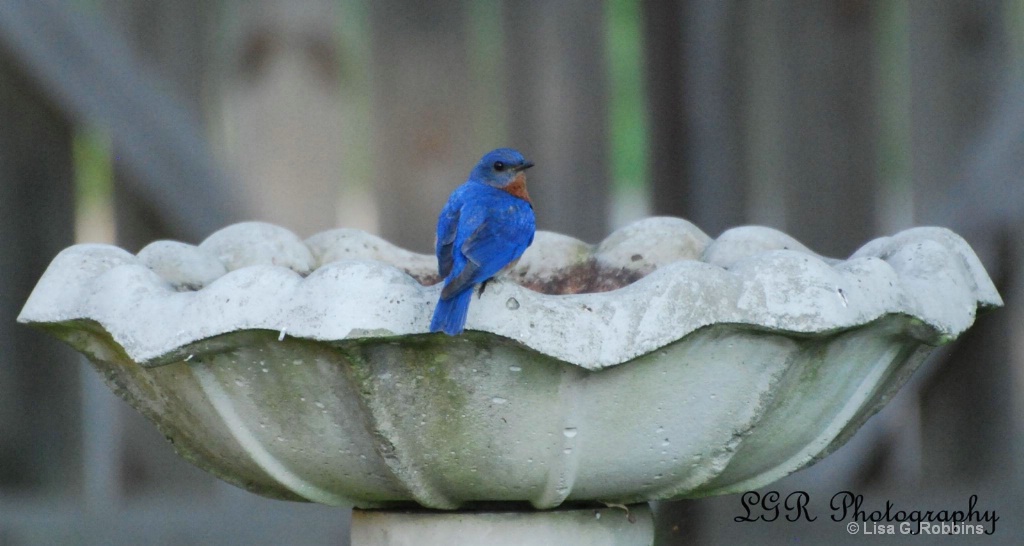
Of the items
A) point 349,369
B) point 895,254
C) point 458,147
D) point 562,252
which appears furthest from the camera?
point 458,147

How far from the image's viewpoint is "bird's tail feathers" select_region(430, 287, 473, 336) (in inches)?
52.7

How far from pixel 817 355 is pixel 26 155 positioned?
2.48 m

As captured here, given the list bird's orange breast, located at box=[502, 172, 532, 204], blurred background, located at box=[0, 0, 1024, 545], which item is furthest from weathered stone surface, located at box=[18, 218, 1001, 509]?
blurred background, located at box=[0, 0, 1024, 545]

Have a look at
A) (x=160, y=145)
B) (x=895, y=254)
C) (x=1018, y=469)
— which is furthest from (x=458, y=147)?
→ (x=895, y=254)

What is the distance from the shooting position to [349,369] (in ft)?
4.73

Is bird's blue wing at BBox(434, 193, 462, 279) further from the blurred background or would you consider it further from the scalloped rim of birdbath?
the blurred background

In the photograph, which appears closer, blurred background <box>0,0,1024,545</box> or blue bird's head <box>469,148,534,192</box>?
blue bird's head <box>469,148,534,192</box>

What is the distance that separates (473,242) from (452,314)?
0.19 m

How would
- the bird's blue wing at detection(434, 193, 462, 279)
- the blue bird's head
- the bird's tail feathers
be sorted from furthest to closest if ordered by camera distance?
1. the blue bird's head
2. the bird's blue wing at detection(434, 193, 462, 279)
3. the bird's tail feathers

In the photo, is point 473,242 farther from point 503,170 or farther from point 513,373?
point 503,170

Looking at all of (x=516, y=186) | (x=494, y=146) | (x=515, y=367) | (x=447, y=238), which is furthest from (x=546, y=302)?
(x=494, y=146)

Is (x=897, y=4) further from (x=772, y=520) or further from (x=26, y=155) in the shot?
(x=26, y=155)

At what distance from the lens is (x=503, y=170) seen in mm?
2072

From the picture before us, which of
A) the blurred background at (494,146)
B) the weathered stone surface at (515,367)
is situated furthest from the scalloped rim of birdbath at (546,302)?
the blurred background at (494,146)
